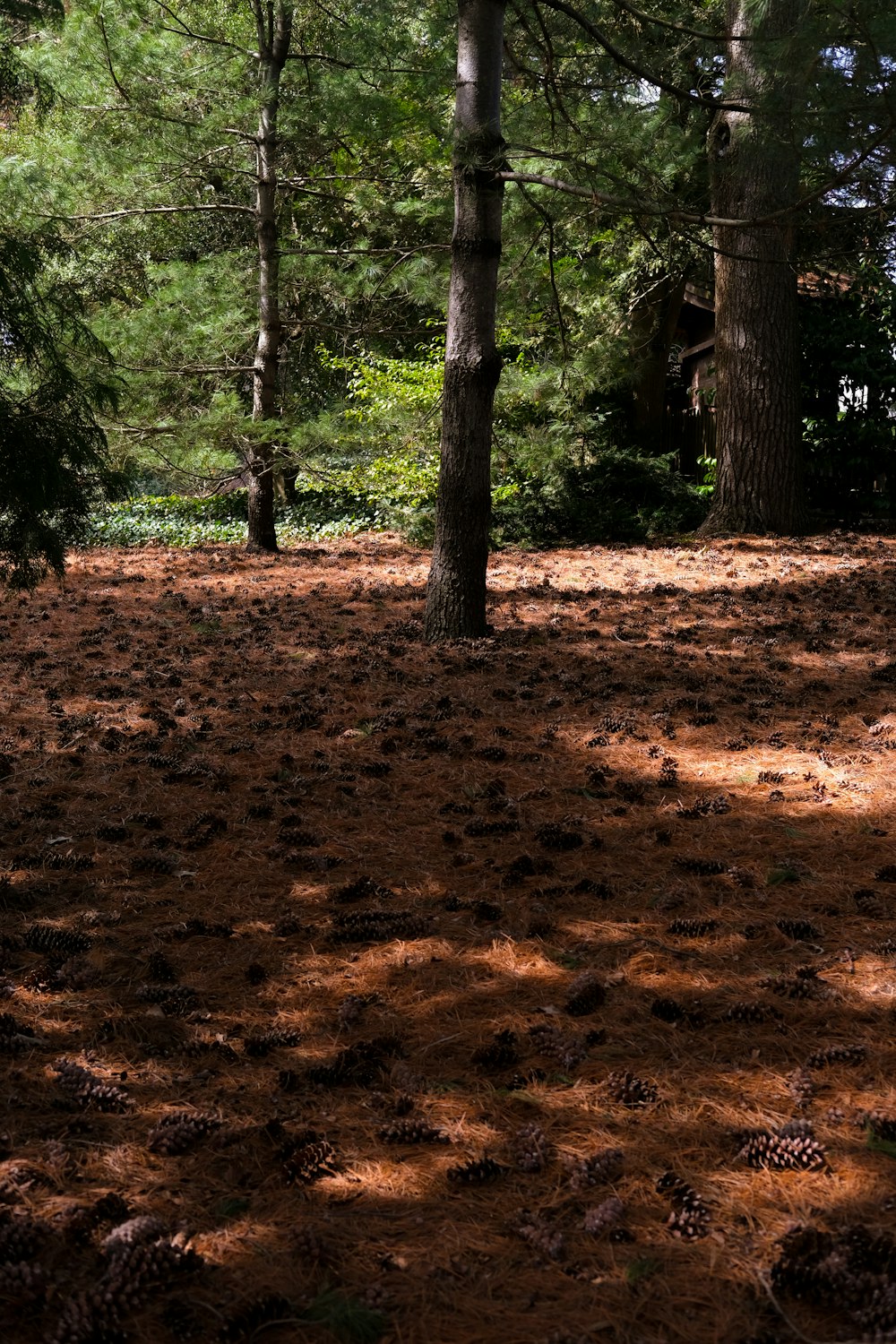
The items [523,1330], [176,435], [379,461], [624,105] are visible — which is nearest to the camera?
[523,1330]

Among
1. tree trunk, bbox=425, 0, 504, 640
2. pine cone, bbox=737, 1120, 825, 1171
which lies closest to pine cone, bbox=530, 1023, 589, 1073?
Answer: pine cone, bbox=737, 1120, 825, 1171

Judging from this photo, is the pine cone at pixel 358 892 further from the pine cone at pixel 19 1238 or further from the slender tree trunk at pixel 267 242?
the slender tree trunk at pixel 267 242

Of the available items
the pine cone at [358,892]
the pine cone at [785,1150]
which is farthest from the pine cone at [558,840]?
the pine cone at [785,1150]

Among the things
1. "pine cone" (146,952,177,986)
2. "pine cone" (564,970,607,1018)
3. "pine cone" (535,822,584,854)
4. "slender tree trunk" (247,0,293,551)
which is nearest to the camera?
"pine cone" (564,970,607,1018)

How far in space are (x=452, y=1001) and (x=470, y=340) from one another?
5.04 metres

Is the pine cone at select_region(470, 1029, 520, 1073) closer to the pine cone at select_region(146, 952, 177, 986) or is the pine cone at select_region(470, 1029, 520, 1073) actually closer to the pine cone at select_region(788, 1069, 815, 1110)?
the pine cone at select_region(788, 1069, 815, 1110)

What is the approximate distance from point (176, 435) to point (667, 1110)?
9015 mm

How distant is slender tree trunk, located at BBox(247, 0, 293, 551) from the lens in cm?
1077

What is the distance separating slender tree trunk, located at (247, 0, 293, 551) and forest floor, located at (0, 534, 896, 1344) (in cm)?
561

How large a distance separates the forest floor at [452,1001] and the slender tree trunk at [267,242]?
18.4ft

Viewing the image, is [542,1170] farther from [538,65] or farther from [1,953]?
[538,65]

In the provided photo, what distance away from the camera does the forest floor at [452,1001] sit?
2.09 metres

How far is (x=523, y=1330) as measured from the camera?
1965mm

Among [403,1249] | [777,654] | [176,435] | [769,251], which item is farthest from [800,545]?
[403,1249]
